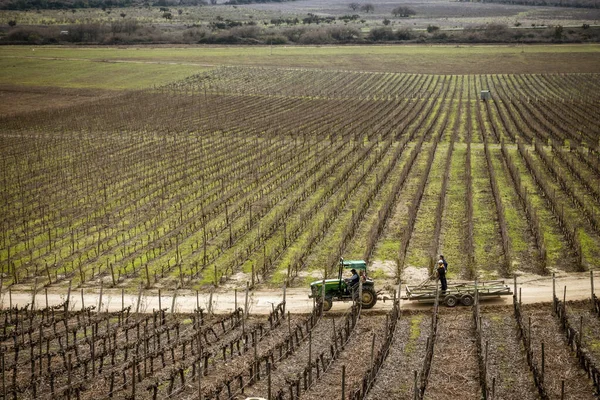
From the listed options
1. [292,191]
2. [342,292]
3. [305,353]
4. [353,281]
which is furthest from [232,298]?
[292,191]

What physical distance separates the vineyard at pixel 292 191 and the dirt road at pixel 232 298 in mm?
878

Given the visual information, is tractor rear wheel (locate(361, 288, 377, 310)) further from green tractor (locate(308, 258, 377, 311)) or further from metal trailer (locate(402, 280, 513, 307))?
metal trailer (locate(402, 280, 513, 307))

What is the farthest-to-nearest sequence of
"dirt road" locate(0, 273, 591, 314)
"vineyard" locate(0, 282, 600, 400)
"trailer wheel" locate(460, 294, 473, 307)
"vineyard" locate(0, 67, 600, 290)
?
1. "vineyard" locate(0, 67, 600, 290)
2. "dirt road" locate(0, 273, 591, 314)
3. "trailer wheel" locate(460, 294, 473, 307)
4. "vineyard" locate(0, 282, 600, 400)

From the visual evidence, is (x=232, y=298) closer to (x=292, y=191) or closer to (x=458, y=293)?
(x=458, y=293)

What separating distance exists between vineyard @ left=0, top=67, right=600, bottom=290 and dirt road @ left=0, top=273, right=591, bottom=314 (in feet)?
2.88

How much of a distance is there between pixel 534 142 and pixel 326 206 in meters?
21.9

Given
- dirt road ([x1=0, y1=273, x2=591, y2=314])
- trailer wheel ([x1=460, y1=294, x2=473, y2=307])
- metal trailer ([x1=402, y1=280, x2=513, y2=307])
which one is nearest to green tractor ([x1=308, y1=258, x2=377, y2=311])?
dirt road ([x1=0, y1=273, x2=591, y2=314])

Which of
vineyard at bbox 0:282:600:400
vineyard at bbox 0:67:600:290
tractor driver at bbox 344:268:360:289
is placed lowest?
vineyard at bbox 0:67:600:290

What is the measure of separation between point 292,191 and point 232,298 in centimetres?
1500

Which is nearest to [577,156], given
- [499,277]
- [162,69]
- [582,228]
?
[582,228]

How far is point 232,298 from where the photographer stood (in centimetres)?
2467

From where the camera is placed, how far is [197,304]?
22.8 meters

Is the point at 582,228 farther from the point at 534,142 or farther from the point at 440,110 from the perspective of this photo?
the point at 440,110

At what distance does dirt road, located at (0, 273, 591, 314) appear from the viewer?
77.0 ft
